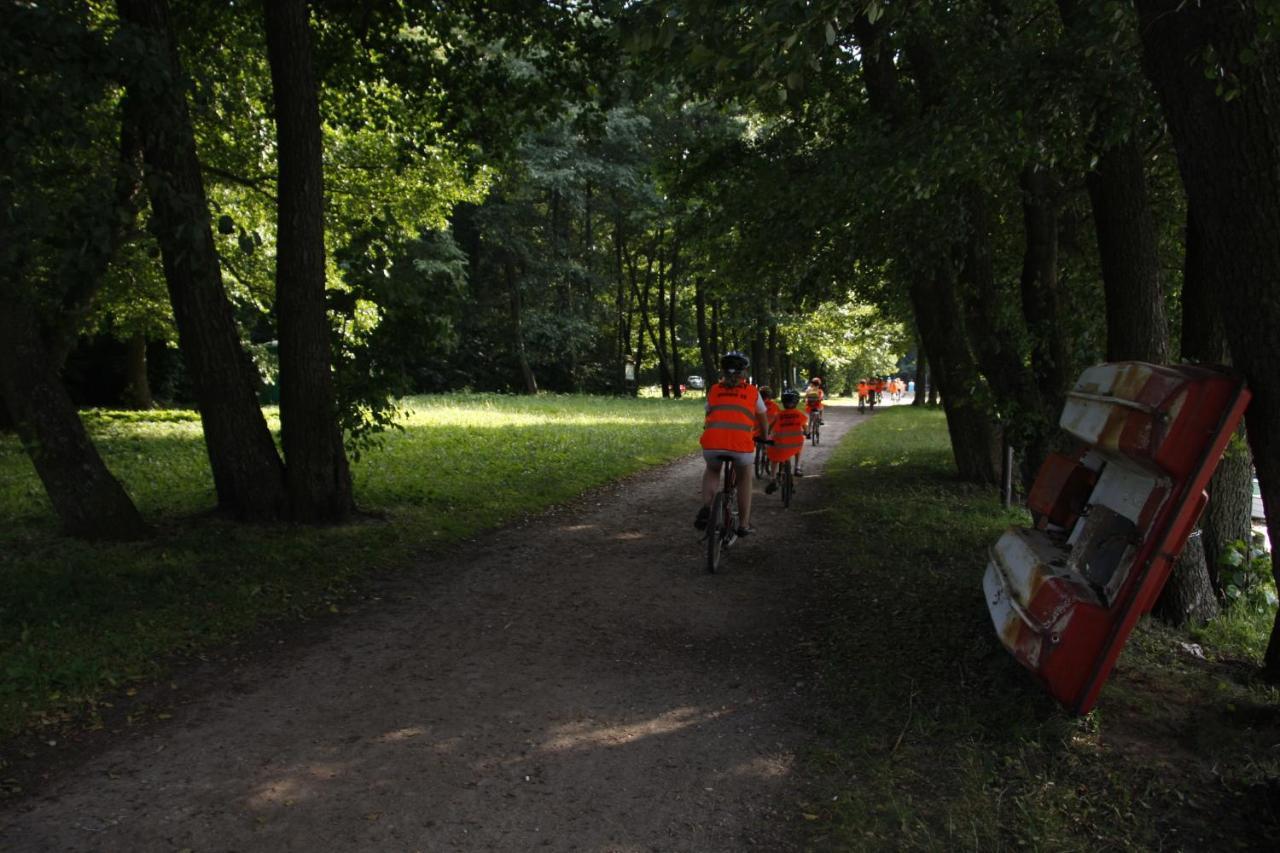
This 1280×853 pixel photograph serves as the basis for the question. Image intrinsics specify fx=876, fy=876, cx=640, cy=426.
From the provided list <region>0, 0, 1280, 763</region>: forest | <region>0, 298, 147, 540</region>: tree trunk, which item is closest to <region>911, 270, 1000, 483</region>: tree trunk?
<region>0, 0, 1280, 763</region>: forest

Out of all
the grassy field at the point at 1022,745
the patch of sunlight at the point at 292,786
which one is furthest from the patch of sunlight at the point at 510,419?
the patch of sunlight at the point at 292,786

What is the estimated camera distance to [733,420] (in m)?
7.82

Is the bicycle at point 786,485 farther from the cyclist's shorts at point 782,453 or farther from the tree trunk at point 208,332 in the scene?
the tree trunk at point 208,332

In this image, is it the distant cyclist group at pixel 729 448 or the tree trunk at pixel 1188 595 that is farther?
the distant cyclist group at pixel 729 448

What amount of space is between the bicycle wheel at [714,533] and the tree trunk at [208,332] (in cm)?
422

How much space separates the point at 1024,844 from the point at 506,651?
3308 mm

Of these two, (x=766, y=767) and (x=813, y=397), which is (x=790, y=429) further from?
(x=766, y=767)

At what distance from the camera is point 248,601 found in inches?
256

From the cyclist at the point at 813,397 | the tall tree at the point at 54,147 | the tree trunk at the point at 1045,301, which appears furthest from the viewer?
the cyclist at the point at 813,397

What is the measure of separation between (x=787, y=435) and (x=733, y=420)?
4.20m

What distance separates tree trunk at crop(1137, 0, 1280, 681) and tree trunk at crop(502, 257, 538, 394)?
35.7m

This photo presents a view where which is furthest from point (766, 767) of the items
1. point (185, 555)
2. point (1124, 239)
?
point (185, 555)

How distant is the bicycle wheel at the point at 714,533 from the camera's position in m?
7.76

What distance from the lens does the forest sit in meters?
4.02
